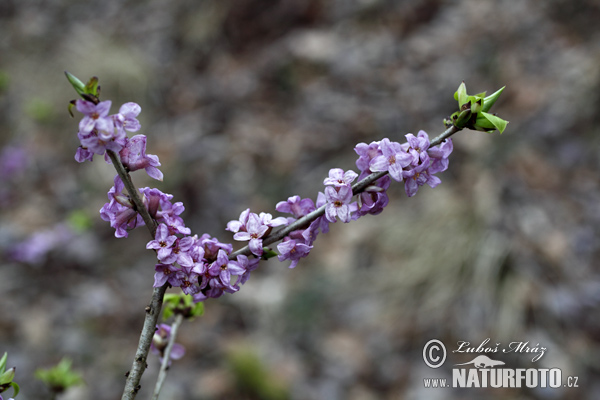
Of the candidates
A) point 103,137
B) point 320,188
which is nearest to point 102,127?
point 103,137

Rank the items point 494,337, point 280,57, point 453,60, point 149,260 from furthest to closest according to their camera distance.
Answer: point 280,57, point 453,60, point 149,260, point 494,337

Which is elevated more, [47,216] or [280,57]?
[280,57]

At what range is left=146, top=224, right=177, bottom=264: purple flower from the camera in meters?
0.77

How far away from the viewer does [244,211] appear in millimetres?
821

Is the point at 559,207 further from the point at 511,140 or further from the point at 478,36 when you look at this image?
the point at 478,36

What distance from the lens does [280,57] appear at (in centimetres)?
517

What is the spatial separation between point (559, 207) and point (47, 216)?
172 inches

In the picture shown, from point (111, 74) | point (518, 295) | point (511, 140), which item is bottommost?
point (518, 295)

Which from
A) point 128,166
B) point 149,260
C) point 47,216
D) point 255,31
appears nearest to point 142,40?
point 255,31

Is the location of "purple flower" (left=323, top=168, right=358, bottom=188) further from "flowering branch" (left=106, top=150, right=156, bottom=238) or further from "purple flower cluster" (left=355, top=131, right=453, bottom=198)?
"flowering branch" (left=106, top=150, right=156, bottom=238)

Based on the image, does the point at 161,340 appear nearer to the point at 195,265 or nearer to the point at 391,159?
the point at 195,265

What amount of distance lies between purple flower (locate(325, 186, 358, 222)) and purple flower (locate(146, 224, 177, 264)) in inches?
10.5

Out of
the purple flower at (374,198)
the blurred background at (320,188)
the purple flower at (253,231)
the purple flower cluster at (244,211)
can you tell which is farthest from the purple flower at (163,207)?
the blurred background at (320,188)

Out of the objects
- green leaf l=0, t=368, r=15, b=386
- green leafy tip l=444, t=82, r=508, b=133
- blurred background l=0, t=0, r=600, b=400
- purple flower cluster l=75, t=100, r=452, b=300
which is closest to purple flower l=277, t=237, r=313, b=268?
purple flower cluster l=75, t=100, r=452, b=300
